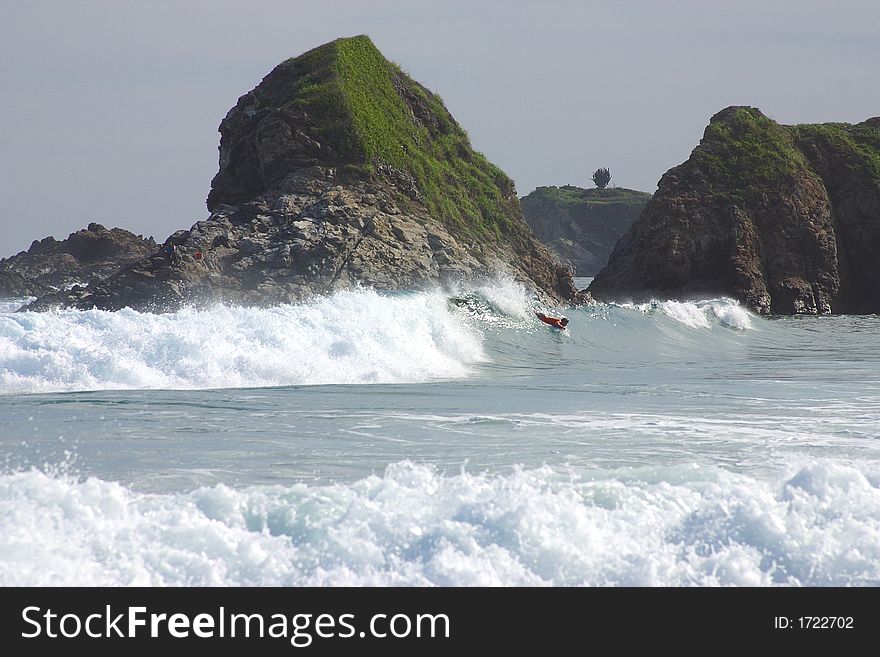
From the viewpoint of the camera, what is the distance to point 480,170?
45938 millimetres

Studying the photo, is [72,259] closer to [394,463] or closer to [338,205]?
[338,205]

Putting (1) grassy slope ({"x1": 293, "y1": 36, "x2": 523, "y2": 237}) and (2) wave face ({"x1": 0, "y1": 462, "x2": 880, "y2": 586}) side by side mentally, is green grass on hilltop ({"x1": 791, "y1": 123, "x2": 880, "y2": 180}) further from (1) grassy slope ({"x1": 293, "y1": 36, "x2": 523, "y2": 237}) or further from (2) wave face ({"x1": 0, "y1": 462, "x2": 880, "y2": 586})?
(2) wave face ({"x1": 0, "y1": 462, "x2": 880, "y2": 586})

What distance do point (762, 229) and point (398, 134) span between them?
67.4 feet

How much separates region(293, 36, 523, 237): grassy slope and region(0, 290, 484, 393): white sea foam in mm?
18636

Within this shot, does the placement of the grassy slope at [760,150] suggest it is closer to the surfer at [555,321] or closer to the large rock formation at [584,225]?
the surfer at [555,321]

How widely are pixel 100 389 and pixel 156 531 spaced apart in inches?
331

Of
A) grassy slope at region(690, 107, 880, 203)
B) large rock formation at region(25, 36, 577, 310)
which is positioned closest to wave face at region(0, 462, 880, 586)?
large rock formation at region(25, 36, 577, 310)

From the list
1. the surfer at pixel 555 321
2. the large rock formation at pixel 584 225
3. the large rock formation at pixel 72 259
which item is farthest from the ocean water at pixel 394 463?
the large rock formation at pixel 584 225

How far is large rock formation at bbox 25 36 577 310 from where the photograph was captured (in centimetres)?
3059

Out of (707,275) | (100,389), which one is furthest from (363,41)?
(100,389)

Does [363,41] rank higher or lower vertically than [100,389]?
higher
